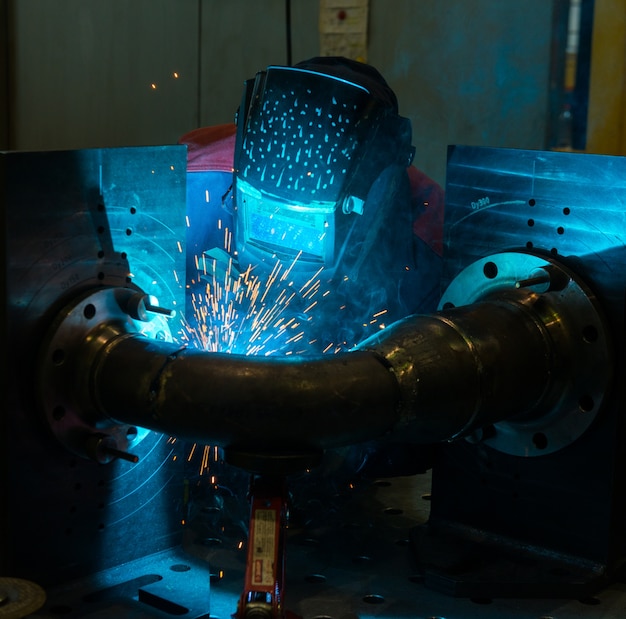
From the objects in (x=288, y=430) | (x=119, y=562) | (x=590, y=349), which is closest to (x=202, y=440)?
(x=288, y=430)

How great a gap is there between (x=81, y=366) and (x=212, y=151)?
0.90 metres

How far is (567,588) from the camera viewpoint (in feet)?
5.63

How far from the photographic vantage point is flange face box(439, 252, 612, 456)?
170 cm

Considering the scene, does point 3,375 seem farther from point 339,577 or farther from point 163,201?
point 339,577

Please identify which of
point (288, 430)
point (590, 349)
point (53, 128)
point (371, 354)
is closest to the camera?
point (288, 430)

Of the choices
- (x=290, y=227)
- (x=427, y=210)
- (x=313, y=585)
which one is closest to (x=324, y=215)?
(x=290, y=227)

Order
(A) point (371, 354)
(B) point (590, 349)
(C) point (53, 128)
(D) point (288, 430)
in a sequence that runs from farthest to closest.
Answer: (C) point (53, 128) → (B) point (590, 349) → (A) point (371, 354) → (D) point (288, 430)

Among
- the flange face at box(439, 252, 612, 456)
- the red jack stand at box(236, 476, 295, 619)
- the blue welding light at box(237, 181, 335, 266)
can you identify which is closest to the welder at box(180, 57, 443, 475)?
the blue welding light at box(237, 181, 335, 266)

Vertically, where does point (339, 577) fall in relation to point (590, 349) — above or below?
below

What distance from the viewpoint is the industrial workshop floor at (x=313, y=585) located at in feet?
5.30

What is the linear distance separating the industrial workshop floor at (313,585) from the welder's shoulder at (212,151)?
72cm

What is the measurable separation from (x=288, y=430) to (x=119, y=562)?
1.61 ft

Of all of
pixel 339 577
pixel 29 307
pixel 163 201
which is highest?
pixel 163 201

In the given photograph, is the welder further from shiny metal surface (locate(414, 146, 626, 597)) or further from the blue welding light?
shiny metal surface (locate(414, 146, 626, 597))
